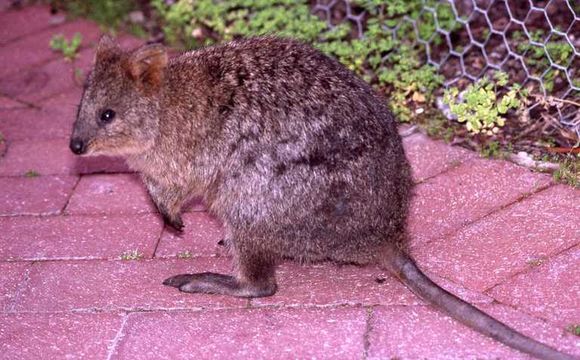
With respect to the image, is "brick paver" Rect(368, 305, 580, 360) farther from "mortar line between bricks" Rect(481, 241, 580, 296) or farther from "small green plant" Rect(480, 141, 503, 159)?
"small green plant" Rect(480, 141, 503, 159)

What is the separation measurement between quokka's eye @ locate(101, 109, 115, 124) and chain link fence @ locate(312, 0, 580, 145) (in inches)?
91.7

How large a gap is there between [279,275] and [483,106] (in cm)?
154

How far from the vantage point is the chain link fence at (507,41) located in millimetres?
5414

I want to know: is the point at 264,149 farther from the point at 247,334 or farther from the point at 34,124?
the point at 34,124

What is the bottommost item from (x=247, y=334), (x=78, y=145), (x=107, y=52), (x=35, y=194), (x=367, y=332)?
(x=35, y=194)

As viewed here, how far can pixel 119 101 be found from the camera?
4.33 metres

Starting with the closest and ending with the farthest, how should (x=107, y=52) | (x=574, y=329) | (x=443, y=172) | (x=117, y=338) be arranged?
(x=574, y=329)
(x=117, y=338)
(x=107, y=52)
(x=443, y=172)

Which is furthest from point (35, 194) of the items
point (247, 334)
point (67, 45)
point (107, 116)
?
point (247, 334)

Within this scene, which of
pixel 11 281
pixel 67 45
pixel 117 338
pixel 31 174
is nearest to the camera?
pixel 117 338

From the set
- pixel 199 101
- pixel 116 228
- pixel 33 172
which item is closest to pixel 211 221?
pixel 116 228

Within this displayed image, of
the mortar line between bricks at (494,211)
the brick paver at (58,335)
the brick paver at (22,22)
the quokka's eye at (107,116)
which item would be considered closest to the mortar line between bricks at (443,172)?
the mortar line between bricks at (494,211)

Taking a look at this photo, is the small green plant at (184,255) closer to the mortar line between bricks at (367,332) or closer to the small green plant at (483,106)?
the mortar line between bricks at (367,332)

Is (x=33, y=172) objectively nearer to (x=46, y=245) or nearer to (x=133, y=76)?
(x=46, y=245)

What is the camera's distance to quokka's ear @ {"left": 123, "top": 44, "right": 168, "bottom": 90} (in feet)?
14.0
